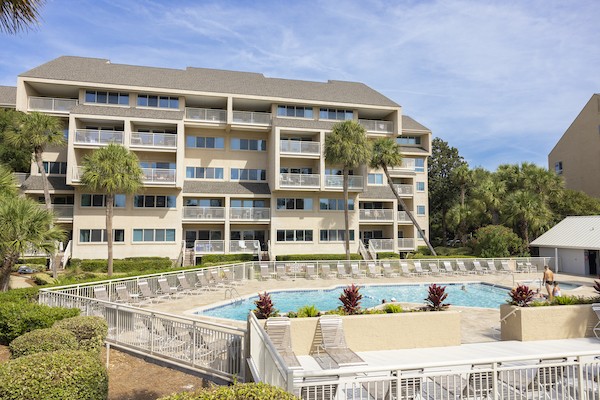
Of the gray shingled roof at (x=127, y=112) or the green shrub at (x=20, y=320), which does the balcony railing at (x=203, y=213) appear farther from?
the green shrub at (x=20, y=320)

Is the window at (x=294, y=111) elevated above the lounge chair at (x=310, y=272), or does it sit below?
above

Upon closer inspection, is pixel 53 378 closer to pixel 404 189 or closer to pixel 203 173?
pixel 203 173

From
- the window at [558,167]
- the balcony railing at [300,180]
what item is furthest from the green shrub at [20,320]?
the window at [558,167]

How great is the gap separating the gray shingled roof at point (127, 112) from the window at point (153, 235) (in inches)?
354

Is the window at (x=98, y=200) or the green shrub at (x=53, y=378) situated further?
the window at (x=98, y=200)

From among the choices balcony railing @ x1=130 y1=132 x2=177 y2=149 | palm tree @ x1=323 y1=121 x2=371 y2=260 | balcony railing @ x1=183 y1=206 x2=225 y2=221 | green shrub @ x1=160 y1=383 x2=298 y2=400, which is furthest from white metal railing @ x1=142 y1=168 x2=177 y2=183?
green shrub @ x1=160 y1=383 x2=298 y2=400

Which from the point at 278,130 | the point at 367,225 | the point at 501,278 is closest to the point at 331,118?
the point at 278,130

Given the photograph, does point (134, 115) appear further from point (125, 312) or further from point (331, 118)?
point (125, 312)

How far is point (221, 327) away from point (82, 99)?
2890 cm

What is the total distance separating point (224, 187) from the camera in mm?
32031

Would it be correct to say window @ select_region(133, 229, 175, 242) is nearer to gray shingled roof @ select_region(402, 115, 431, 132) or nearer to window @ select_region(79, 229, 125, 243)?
window @ select_region(79, 229, 125, 243)

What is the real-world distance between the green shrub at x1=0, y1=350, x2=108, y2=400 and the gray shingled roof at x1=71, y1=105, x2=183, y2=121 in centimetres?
2678

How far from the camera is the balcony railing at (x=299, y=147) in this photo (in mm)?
31719

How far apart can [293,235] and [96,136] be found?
1731 centimetres
